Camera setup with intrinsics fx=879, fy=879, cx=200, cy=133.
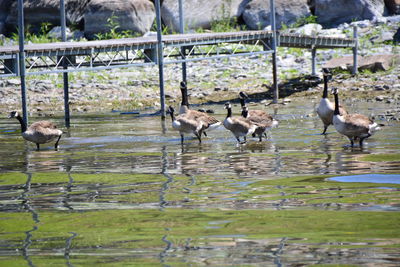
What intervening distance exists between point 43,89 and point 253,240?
3342 cm

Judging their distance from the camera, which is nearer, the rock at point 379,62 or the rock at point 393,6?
the rock at point 379,62

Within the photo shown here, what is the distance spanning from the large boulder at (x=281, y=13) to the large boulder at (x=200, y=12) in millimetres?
1482

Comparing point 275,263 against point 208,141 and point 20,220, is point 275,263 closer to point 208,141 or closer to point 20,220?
point 20,220

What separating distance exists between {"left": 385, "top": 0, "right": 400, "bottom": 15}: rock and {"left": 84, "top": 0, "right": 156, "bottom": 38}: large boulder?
14.4m

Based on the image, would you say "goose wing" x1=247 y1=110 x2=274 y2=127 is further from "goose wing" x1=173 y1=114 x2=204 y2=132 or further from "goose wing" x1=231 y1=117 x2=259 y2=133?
"goose wing" x1=173 y1=114 x2=204 y2=132

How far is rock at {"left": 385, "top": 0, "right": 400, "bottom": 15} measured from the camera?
171 ft

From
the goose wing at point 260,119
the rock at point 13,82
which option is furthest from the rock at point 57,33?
the goose wing at point 260,119

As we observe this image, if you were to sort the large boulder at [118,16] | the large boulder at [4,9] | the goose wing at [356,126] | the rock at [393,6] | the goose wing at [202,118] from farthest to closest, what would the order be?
the large boulder at [4,9] < the rock at [393,6] < the large boulder at [118,16] < the goose wing at [202,118] < the goose wing at [356,126]

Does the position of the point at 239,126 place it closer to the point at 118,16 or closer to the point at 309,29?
the point at 309,29

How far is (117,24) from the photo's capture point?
A: 169ft

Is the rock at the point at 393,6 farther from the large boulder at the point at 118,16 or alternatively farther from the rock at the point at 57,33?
the rock at the point at 57,33

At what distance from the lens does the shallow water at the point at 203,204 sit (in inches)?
408

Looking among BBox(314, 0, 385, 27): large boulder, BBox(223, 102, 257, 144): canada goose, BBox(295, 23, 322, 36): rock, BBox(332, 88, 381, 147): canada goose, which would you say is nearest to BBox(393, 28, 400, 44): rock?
BBox(314, 0, 385, 27): large boulder

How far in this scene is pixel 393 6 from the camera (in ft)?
172
